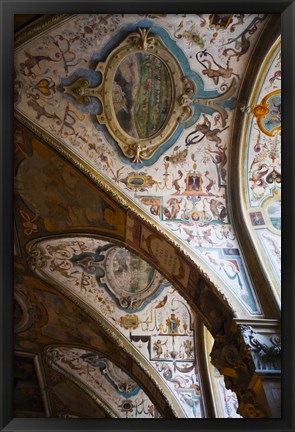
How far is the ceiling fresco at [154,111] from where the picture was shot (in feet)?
28.7

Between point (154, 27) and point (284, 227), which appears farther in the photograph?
point (154, 27)

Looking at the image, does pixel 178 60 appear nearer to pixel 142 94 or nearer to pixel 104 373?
pixel 142 94

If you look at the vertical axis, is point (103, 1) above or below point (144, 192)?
above

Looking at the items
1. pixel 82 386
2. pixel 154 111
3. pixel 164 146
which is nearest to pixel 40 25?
pixel 154 111

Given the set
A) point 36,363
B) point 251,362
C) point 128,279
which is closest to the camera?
point 251,362

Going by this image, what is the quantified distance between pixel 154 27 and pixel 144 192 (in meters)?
2.49

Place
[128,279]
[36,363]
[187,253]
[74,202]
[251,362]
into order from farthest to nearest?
[36,363] < [128,279] < [74,202] < [187,253] < [251,362]

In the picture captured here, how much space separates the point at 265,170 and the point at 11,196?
4728 millimetres

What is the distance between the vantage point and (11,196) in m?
5.59

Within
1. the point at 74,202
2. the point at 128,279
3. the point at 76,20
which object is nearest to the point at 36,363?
the point at 128,279

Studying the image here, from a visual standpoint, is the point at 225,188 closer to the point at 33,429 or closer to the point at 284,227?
A: the point at 284,227

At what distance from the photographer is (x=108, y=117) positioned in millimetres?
9633

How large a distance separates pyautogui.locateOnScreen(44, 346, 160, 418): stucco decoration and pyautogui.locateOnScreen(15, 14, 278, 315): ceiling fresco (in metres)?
6.07

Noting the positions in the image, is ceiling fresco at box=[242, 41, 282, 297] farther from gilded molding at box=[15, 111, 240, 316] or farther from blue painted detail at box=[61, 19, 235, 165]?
gilded molding at box=[15, 111, 240, 316]
